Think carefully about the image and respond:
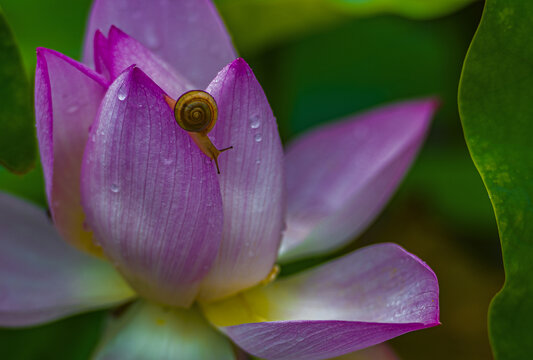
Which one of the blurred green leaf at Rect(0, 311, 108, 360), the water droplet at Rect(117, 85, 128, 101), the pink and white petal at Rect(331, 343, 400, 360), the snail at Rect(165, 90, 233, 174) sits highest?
the water droplet at Rect(117, 85, 128, 101)

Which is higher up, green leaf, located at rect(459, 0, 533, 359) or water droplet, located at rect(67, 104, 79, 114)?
water droplet, located at rect(67, 104, 79, 114)

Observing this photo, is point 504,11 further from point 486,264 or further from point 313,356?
point 486,264

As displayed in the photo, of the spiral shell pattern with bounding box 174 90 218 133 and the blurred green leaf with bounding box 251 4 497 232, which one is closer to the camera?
the spiral shell pattern with bounding box 174 90 218 133

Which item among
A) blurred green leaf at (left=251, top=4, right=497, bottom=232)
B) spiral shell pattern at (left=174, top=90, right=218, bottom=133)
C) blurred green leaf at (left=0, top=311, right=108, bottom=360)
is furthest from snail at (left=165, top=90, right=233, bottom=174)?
blurred green leaf at (left=251, top=4, right=497, bottom=232)

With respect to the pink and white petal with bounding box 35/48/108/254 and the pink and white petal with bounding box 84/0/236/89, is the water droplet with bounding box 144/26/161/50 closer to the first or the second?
the pink and white petal with bounding box 84/0/236/89

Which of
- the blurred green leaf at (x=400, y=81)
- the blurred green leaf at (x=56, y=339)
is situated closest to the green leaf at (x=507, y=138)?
the blurred green leaf at (x=56, y=339)

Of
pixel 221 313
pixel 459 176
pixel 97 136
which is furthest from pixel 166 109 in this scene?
pixel 459 176
